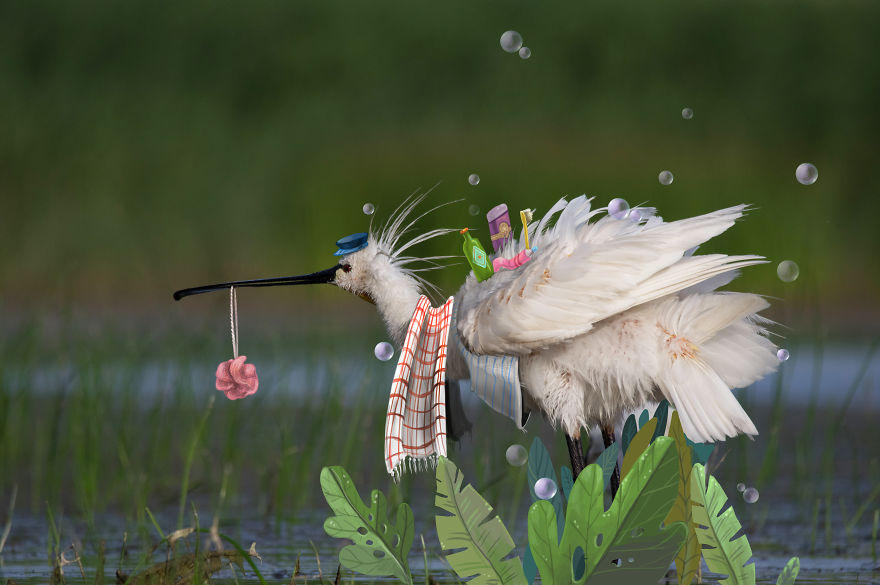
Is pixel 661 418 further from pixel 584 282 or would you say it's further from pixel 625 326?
pixel 584 282

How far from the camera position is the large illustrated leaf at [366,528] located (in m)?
2.67

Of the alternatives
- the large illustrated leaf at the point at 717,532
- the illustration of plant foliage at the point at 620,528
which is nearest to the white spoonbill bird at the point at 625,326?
the large illustrated leaf at the point at 717,532

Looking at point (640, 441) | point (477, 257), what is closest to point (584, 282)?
point (477, 257)

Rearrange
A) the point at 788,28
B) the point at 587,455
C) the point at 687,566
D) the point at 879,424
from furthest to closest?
the point at 788,28
the point at 879,424
the point at 587,455
the point at 687,566

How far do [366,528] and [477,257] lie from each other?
0.69 m

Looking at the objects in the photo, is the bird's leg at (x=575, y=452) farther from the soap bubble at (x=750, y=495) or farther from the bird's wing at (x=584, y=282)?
the soap bubble at (x=750, y=495)

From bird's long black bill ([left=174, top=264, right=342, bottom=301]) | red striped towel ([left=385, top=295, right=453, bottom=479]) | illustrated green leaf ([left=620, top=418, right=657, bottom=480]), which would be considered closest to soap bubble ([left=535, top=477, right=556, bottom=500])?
illustrated green leaf ([left=620, top=418, right=657, bottom=480])

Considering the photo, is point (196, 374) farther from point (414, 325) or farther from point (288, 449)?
point (414, 325)

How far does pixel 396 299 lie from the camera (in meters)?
3.12

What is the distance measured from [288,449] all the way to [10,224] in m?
6.43

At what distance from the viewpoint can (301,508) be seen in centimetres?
462

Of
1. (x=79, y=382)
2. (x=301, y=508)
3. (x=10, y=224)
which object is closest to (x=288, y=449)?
(x=301, y=508)

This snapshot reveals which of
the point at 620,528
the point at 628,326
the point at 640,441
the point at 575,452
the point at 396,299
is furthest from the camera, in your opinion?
the point at 396,299

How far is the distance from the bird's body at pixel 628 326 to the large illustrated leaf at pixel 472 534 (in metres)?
0.42
